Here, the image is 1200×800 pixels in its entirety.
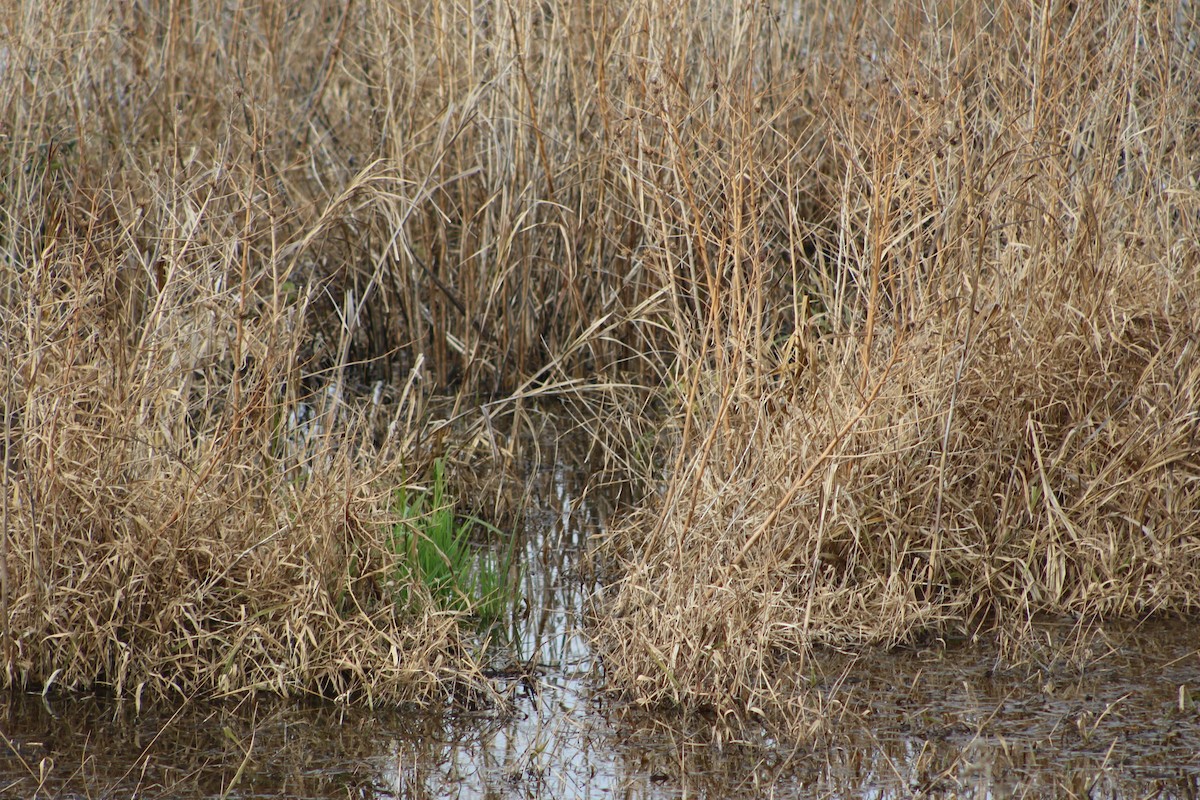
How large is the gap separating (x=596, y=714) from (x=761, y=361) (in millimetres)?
1040

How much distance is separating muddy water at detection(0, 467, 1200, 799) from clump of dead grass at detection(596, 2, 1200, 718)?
7.8 inches

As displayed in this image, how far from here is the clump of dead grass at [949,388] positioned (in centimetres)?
363

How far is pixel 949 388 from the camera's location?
396 centimetres

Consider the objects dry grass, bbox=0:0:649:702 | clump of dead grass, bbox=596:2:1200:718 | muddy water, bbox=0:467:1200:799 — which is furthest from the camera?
clump of dead grass, bbox=596:2:1200:718

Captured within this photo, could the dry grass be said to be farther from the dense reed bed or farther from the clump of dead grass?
the clump of dead grass

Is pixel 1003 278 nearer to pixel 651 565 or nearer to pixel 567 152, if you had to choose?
pixel 651 565

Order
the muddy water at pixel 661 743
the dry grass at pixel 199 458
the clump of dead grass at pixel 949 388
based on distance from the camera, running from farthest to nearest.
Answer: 1. the clump of dead grass at pixel 949 388
2. the dry grass at pixel 199 458
3. the muddy water at pixel 661 743

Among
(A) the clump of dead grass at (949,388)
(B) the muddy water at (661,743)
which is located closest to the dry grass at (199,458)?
(B) the muddy water at (661,743)

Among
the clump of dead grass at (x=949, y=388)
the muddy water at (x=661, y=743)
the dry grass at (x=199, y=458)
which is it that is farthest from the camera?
the clump of dead grass at (x=949, y=388)

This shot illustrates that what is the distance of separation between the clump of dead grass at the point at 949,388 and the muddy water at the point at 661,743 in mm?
198

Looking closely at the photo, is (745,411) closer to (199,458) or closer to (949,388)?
A: (949,388)

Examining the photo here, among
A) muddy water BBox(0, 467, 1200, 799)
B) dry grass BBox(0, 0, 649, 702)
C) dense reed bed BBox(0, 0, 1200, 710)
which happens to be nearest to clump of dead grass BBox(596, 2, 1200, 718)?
dense reed bed BBox(0, 0, 1200, 710)

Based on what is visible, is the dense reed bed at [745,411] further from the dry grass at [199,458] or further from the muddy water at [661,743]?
the muddy water at [661,743]

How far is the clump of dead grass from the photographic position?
143 inches
